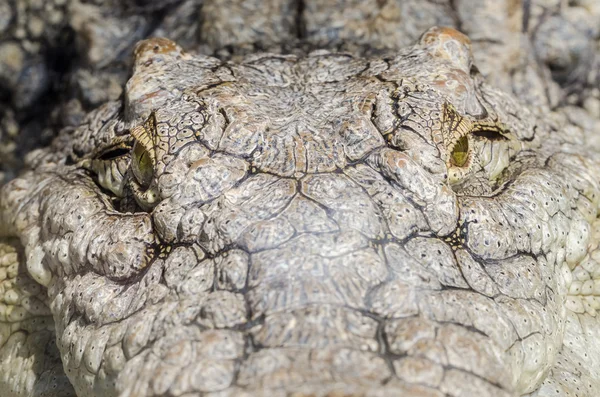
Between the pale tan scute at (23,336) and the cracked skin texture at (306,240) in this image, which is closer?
the cracked skin texture at (306,240)

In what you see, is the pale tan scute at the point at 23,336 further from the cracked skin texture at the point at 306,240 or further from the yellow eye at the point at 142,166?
the yellow eye at the point at 142,166

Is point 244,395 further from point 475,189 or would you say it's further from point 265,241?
point 475,189

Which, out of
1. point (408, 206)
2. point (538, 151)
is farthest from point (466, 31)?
point (408, 206)

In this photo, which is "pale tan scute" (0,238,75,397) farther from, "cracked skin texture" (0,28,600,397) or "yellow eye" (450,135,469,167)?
"yellow eye" (450,135,469,167)

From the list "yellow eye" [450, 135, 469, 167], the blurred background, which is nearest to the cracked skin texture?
"yellow eye" [450, 135, 469, 167]

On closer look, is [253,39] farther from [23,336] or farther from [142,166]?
[23,336]

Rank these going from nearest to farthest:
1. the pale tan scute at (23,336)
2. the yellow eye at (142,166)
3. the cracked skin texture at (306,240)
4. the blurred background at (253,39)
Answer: the cracked skin texture at (306,240) → the yellow eye at (142,166) → the pale tan scute at (23,336) → the blurred background at (253,39)

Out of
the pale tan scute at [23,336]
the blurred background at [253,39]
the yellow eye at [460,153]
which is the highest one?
the yellow eye at [460,153]

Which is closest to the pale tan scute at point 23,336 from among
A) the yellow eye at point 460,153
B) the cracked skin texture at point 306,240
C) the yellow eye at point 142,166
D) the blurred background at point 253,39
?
the cracked skin texture at point 306,240
